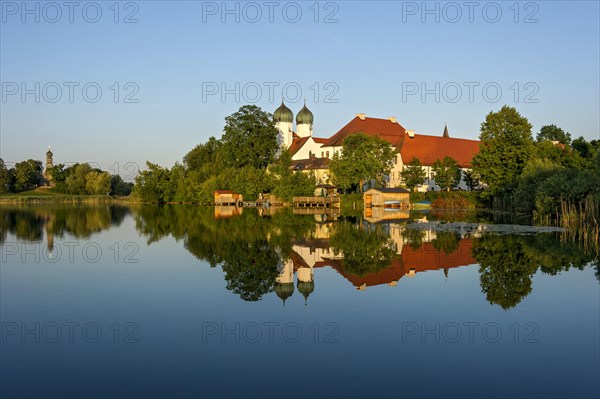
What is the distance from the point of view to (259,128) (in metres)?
80.3

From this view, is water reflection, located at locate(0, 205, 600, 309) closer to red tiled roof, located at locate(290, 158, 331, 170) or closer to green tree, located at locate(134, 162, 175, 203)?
red tiled roof, located at locate(290, 158, 331, 170)

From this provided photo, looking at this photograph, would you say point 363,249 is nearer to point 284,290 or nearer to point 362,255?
point 362,255

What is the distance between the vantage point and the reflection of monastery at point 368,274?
14.1 metres

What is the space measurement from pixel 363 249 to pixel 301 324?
11.4 m

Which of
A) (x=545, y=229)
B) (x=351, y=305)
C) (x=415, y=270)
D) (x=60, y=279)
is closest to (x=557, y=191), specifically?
(x=545, y=229)

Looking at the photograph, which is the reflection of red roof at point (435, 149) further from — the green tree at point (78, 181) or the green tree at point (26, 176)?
the green tree at point (26, 176)

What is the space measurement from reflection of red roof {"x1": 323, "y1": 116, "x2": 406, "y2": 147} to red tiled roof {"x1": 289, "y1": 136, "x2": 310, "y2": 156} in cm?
906

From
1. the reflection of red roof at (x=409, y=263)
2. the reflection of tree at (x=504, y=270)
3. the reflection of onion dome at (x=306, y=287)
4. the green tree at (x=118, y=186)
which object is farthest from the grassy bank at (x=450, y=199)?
the green tree at (x=118, y=186)

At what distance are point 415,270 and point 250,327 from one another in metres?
7.96

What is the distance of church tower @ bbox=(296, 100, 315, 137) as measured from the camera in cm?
10431

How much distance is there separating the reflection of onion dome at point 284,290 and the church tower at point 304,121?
91.6 m

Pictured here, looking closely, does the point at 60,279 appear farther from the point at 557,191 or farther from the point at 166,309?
the point at 557,191

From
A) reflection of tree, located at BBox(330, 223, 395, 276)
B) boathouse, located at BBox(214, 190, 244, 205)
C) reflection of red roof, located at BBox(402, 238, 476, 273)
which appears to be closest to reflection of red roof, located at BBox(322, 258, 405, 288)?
reflection of tree, located at BBox(330, 223, 395, 276)

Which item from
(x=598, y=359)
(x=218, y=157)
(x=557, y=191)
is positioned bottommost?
(x=598, y=359)
